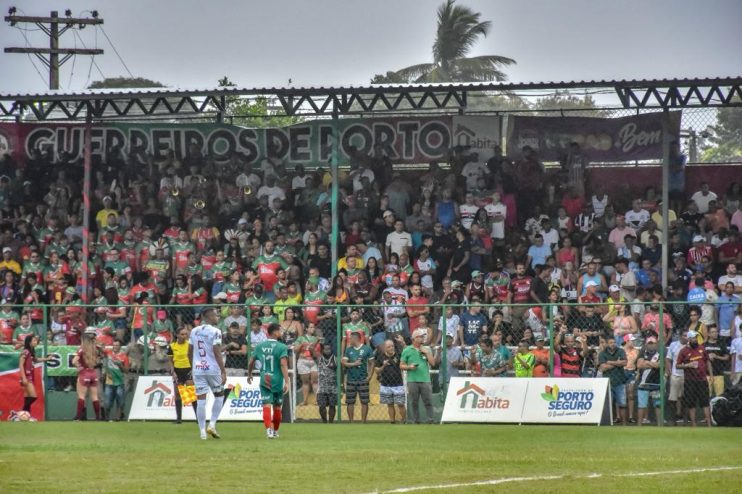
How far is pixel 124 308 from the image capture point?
86.6ft

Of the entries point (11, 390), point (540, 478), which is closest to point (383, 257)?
point (11, 390)

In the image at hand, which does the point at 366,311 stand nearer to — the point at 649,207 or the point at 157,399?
the point at 157,399

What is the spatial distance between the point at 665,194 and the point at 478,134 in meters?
4.78

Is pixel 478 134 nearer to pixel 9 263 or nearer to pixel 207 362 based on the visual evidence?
pixel 9 263

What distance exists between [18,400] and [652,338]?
40.7 ft

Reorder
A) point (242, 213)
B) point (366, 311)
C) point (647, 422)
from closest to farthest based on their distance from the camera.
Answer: point (647, 422) → point (366, 311) → point (242, 213)

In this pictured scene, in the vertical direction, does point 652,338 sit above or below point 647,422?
above

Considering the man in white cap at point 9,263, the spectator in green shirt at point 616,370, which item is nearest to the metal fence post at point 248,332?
the spectator in green shirt at point 616,370

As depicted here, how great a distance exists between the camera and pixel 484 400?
23.6 m

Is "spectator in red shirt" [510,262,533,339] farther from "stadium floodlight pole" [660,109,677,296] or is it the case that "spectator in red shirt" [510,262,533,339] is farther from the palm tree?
the palm tree

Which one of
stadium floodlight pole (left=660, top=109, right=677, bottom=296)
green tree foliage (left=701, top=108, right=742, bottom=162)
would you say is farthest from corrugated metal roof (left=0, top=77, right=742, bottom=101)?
green tree foliage (left=701, top=108, right=742, bottom=162)

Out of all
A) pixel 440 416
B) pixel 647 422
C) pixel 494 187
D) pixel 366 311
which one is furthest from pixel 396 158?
pixel 647 422

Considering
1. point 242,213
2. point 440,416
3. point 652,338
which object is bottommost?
point 440,416

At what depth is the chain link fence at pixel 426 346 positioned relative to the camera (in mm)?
22797
